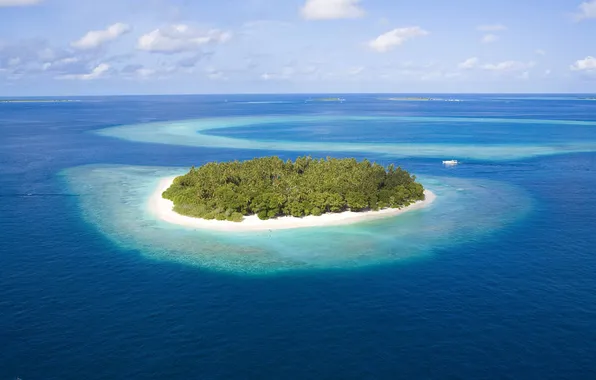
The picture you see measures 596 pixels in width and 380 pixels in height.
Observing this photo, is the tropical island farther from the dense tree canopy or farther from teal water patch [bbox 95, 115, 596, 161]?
teal water patch [bbox 95, 115, 596, 161]

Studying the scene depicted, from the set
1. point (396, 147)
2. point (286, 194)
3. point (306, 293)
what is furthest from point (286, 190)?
point (396, 147)

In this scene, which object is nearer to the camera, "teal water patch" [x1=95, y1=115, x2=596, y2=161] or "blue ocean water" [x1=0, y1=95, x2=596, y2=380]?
"blue ocean water" [x1=0, y1=95, x2=596, y2=380]

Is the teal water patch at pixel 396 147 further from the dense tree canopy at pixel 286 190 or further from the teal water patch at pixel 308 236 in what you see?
the dense tree canopy at pixel 286 190

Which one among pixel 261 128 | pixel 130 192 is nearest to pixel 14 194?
pixel 130 192

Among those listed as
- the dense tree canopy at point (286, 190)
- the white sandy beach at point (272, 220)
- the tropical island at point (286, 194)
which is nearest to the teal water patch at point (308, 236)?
the white sandy beach at point (272, 220)

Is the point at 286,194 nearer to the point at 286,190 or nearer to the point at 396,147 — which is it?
the point at 286,190

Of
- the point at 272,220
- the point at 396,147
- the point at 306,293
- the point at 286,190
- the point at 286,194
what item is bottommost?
the point at 306,293

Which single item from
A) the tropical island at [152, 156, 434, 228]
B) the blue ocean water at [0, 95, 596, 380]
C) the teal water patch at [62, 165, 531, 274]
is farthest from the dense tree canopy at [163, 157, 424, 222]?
the blue ocean water at [0, 95, 596, 380]

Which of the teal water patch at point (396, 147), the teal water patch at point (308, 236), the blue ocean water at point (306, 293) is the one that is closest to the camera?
the blue ocean water at point (306, 293)
